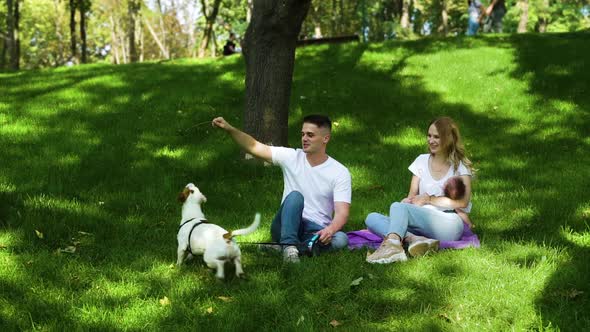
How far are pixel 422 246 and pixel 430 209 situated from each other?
45 cm

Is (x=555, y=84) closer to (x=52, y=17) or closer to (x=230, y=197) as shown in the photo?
(x=230, y=197)

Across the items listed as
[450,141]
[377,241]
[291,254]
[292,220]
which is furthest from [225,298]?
[450,141]

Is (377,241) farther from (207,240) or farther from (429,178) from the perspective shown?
(207,240)

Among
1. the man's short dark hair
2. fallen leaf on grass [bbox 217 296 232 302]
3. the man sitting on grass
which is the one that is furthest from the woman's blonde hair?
fallen leaf on grass [bbox 217 296 232 302]

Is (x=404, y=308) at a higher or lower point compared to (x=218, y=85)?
lower

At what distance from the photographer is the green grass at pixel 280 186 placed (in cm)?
417

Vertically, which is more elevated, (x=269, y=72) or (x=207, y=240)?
(x=269, y=72)

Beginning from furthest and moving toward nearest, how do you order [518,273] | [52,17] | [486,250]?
[52,17] < [486,250] < [518,273]

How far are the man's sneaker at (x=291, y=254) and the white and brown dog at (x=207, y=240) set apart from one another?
0.50 meters

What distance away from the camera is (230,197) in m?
7.57

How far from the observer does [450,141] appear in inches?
225

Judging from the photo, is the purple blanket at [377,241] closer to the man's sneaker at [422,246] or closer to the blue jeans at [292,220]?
the man's sneaker at [422,246]

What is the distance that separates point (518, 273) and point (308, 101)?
25.0 feet

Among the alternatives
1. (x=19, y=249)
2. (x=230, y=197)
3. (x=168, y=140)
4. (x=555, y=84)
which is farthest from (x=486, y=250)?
(x=555, y=84)
